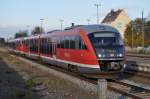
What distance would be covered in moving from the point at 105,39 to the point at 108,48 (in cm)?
70


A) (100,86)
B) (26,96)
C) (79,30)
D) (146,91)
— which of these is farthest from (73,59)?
(100,86)

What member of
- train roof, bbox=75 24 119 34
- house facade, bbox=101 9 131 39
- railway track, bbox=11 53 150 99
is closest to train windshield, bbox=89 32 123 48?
train roof, bbox=75 24 119 34

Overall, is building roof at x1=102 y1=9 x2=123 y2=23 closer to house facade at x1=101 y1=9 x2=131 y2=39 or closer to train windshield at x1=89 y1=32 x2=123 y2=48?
house facade at x1=101 y1=9 x2=131 y2=39

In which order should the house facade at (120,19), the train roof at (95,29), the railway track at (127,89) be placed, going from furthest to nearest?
the house facade at (120,19)
the train roof at (95,29)
the railway track at (127,89)

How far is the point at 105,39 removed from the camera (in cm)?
2027

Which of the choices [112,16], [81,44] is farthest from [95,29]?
[112,16]

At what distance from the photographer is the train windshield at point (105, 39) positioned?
20.1 metres

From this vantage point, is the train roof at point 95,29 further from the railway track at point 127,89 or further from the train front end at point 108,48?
the railway track at point 127,89

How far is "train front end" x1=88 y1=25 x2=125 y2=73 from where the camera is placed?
1948 centimetres

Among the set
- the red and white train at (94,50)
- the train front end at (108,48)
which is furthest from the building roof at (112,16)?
the train front end at (108,48)

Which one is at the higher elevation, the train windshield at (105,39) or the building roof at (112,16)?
the building roof at (112,16)

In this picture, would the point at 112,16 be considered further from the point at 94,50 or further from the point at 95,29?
the point at 94,50

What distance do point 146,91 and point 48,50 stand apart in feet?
53.5

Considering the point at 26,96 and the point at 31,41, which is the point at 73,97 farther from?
the point at 31,41
